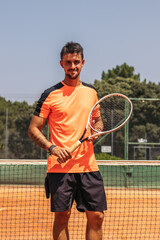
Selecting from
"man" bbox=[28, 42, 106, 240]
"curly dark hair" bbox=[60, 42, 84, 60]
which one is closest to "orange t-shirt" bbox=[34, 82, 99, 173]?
"man" bbox=[28, 42, 106, 240]

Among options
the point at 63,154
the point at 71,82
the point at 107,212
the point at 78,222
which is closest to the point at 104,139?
the point at 107,212

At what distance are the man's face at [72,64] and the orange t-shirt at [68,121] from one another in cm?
11

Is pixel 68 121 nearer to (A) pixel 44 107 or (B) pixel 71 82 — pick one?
(A) pixel 44 107

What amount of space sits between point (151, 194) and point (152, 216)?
3.83m

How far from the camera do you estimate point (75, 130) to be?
312 cm

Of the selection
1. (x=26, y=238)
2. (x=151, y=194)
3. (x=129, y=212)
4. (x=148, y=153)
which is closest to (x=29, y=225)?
(x=26, y=238)

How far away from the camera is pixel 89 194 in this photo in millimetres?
3066

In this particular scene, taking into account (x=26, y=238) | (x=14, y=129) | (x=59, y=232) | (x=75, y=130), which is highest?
(x=14, y=129)

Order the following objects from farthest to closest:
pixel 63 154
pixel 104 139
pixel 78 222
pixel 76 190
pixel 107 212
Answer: pixel 104 139
pixel 107 212
pixel 78 222
pixel 76 190
pixel 63 154

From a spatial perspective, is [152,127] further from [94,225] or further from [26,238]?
[94,225]

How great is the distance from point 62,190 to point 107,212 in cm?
541

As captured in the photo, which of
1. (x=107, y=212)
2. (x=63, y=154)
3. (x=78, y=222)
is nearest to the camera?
(x=63, y=154)

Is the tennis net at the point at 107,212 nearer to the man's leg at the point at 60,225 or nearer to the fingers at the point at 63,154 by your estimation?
the man's leg at the point at 60,225

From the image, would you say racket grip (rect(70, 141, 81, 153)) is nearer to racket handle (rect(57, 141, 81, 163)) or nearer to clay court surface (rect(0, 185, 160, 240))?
racket handle (rect(57, 141, 81, 163))
